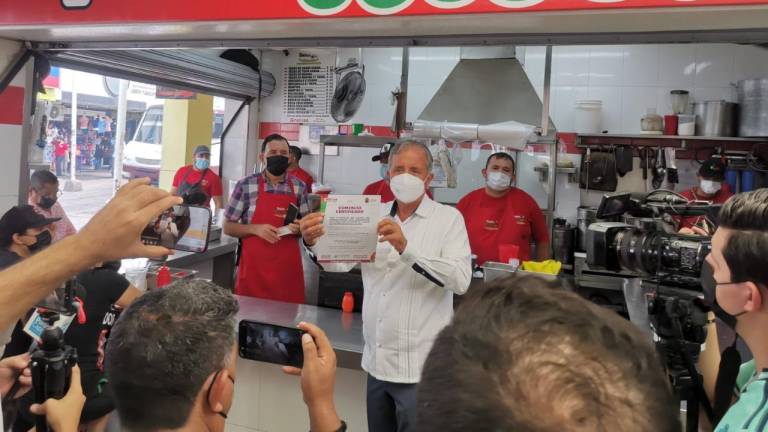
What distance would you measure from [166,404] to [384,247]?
149 cm

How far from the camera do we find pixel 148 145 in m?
8.45

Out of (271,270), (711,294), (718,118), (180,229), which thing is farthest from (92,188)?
(711,294)

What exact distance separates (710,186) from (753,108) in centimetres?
79

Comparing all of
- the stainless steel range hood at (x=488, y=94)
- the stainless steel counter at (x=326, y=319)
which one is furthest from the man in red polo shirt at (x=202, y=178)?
the stainless steel counter at (x=326, y=319)

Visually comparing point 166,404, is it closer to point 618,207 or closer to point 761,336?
point 761,336

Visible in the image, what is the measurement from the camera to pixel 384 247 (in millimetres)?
2516

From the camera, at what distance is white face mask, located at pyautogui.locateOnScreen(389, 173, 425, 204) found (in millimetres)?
2494

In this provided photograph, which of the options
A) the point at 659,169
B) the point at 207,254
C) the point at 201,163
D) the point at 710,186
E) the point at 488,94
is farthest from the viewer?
the point at 201,163

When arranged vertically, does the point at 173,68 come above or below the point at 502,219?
above

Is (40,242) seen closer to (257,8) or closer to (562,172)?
(257,8)

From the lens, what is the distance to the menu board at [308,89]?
22.6 feet

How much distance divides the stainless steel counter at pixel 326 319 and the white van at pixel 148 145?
4.22 metres

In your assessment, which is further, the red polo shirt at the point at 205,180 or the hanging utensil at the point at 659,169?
→ the red polo shirt at the point at 205,180

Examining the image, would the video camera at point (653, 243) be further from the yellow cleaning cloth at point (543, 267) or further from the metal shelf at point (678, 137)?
the metal shelf at point (678, 137)
